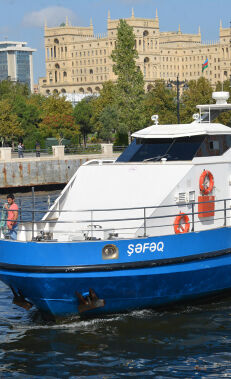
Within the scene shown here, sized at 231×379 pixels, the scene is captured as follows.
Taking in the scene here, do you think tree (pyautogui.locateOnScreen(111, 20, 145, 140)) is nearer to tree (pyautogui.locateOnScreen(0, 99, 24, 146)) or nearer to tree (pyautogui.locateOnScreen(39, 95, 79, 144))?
tree (pyautogui.locateOnScreen(39, 95, 79, 144))

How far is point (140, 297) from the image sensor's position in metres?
16.8

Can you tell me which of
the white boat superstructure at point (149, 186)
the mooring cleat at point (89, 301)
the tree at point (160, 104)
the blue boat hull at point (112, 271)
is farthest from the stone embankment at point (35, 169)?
the mooring cleat at point (89, 301)

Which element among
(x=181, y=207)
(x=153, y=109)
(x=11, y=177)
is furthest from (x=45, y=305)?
(x=153, y=109)

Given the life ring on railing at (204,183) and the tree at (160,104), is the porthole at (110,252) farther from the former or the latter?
the tree at (160,104)

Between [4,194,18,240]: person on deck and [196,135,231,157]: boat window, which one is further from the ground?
[196,135,231,157]: boat window

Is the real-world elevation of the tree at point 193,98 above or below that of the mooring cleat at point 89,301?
above

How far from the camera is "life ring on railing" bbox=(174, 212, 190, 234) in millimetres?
17297

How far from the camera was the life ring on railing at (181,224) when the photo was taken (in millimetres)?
17297

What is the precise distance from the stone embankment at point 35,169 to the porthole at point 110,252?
33.3 meters

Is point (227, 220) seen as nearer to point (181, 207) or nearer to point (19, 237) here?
point (181, 207)

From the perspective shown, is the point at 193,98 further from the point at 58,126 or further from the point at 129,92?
the point at 58,126

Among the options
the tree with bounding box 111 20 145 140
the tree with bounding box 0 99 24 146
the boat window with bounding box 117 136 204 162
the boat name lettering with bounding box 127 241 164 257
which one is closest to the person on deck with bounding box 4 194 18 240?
the boat name lettering with bounding box 127 241 164 257

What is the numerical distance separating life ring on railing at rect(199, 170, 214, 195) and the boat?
0.02 m

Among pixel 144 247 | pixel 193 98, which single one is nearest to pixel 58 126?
pixel 193 98
